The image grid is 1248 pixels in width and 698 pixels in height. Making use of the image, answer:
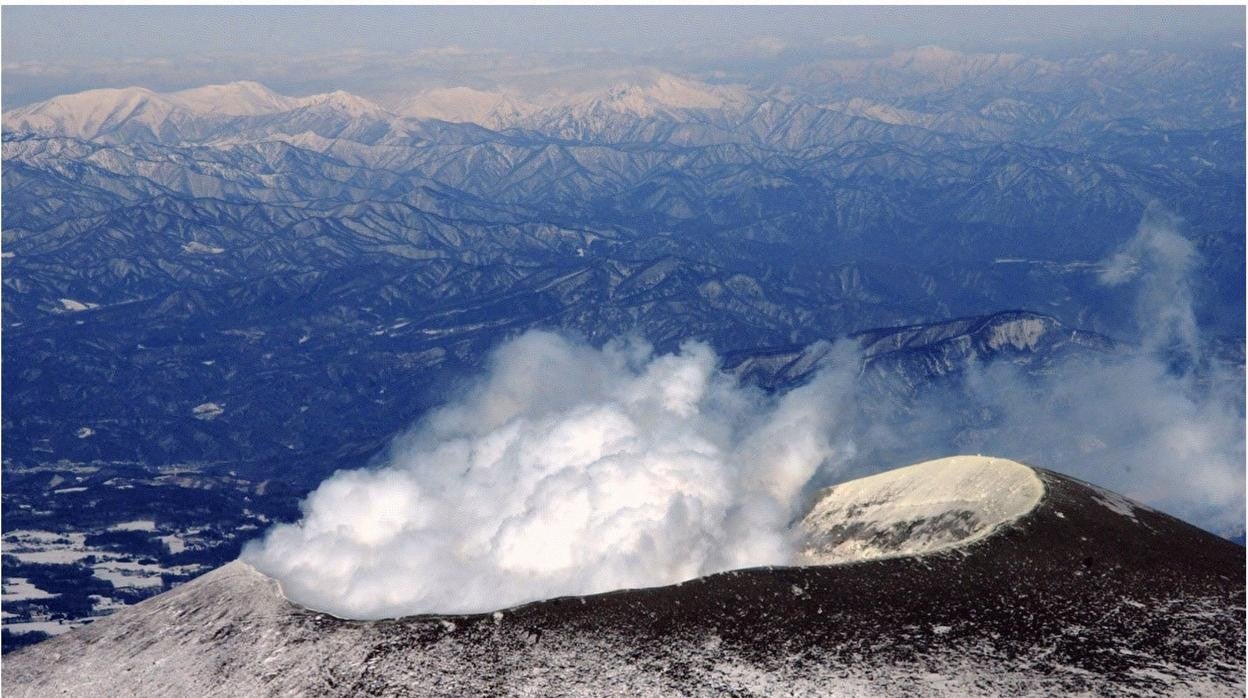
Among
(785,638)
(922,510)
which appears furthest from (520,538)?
(922,510)

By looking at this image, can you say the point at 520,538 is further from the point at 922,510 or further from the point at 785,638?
the point at 922,510

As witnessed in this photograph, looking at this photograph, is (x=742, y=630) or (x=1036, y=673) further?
(x=742, y=630)

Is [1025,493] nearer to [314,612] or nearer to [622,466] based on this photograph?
[622,466]

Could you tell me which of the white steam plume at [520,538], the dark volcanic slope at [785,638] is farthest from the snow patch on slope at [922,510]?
the dark volcanic slope at [785,638]

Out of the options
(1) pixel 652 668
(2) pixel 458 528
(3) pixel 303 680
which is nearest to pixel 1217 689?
(1) pixel 652 668

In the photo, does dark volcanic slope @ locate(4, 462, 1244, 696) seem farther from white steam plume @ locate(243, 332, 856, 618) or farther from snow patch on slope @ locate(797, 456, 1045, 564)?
white steam plume @ locate(243, 332, 856, 618)

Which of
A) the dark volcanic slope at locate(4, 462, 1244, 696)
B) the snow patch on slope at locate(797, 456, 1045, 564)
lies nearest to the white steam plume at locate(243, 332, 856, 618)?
the snow patch on slope at locate(797, 456, 1045, 564)
